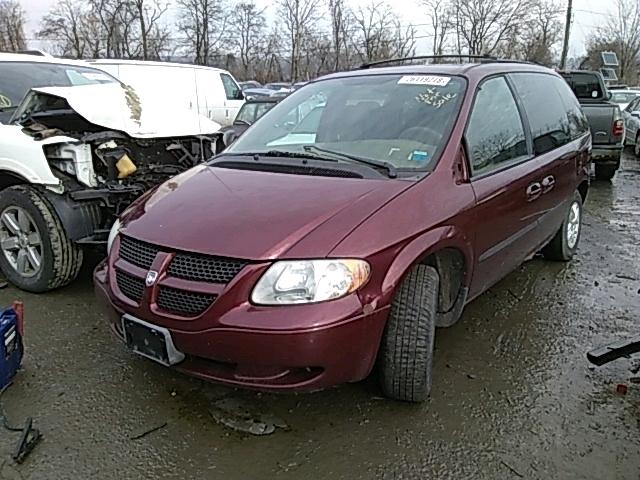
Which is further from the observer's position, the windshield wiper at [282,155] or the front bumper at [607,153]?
the front bumper at [607,153]

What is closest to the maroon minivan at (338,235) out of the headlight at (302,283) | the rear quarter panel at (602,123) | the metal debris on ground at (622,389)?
the headlight at (302,283)

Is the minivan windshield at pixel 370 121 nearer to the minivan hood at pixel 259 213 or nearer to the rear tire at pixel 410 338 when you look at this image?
the minivan hood at pixel 259 213

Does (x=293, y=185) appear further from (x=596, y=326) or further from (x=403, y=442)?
(x=596, y=326)

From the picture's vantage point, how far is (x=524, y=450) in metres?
2.53

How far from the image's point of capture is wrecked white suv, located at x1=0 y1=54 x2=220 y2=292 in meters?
4.01

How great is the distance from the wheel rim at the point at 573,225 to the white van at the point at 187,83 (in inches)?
317

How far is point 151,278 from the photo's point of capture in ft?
8.14

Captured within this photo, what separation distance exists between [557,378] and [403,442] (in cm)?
107

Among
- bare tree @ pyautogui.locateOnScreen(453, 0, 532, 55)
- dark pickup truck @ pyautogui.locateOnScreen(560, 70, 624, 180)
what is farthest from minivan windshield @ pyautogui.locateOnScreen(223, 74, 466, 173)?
bare tree @ pyautogui.locateOnScreen(453, 0, 532, 55)

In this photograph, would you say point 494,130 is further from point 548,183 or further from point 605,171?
point 605,171

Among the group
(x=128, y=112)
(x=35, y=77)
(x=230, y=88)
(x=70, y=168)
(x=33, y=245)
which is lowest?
(x=33, y=245)

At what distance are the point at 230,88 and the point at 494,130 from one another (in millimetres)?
11369

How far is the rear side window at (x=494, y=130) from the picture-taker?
3.21 m

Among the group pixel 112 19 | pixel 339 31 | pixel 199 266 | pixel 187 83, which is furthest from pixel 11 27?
pixel 199 266
